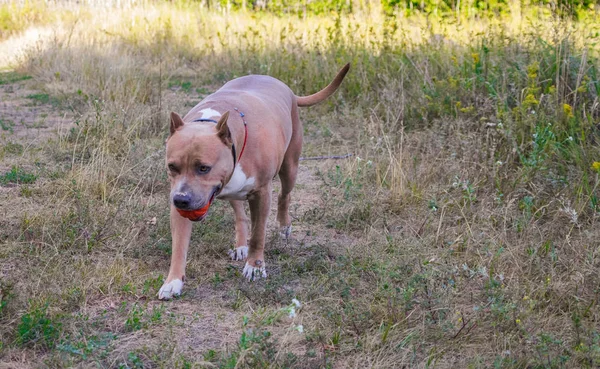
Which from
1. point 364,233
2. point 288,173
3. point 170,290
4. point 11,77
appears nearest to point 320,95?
point 288,173

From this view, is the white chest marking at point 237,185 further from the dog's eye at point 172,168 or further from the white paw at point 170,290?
the white paw at point 170,290

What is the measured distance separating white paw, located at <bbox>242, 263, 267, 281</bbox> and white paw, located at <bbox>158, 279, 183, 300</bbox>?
0.47m

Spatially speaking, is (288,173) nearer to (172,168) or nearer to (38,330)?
(172,168)

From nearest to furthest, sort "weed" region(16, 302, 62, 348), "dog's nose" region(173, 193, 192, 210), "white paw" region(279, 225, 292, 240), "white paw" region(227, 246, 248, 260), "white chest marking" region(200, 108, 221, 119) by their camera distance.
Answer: "weed" region(16, 302, 62, 348), "dog's nose" region(173, 193, 192, 210), "white chest marking" region(200, 108, 221, 119), "white paw" region(227, 246, 248, 260), "white paw" region(279, 225, 292, 240)

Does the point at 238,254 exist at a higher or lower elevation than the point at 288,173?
lower

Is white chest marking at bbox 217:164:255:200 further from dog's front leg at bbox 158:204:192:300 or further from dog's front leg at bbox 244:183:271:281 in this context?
dog's front leg at bbox 158:204:192:300

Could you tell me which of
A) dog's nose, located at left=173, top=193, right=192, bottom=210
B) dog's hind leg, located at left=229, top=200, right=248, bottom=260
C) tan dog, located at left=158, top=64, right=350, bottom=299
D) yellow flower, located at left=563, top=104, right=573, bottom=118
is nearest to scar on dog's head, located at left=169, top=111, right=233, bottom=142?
tan dog, located at left=158, top=64, right=350, bottom=299

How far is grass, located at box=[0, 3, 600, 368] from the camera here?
3.10 metres

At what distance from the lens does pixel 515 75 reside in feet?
18.5

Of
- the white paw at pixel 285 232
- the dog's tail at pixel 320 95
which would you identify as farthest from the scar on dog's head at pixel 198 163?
the dog's tail at pixel 320 95

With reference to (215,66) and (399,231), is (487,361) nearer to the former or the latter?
(399,231)

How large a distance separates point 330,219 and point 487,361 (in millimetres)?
2174

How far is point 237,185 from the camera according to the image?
3.89 metres

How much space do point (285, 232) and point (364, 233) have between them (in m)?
0.56
